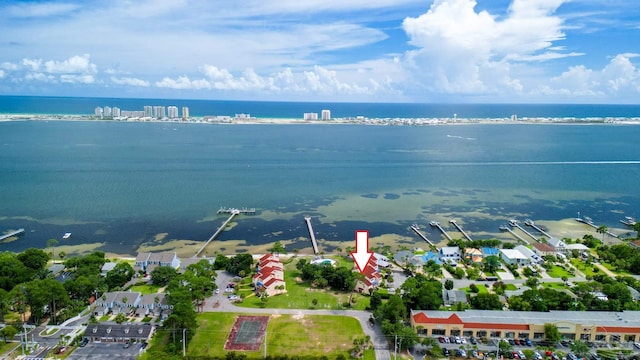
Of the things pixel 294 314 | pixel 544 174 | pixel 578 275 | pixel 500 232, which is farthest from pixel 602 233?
pixel 294 314

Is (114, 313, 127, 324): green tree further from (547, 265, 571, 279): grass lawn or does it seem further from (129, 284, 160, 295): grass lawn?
(547, 265, 571, 279): grass lawn

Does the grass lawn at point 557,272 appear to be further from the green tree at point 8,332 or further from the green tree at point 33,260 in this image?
the green tree at point 33,260

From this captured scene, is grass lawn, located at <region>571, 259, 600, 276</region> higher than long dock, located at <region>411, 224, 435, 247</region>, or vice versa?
long dock, located at <region>411, 224, 435, 247</region>

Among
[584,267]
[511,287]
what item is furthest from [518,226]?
[511,287]

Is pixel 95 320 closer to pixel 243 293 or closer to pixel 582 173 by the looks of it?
pixel 243 293

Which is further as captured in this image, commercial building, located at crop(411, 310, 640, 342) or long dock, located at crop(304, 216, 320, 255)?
long dock, located at crop(304, 216, 320, 255)

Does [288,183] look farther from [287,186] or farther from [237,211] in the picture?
[237,211]

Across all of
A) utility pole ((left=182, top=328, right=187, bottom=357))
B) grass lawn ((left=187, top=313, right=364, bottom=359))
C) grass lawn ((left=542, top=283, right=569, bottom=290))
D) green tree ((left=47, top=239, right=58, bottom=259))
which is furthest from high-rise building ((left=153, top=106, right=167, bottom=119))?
grass lawn ((left=542, top=283, right=569, bottom=290))
